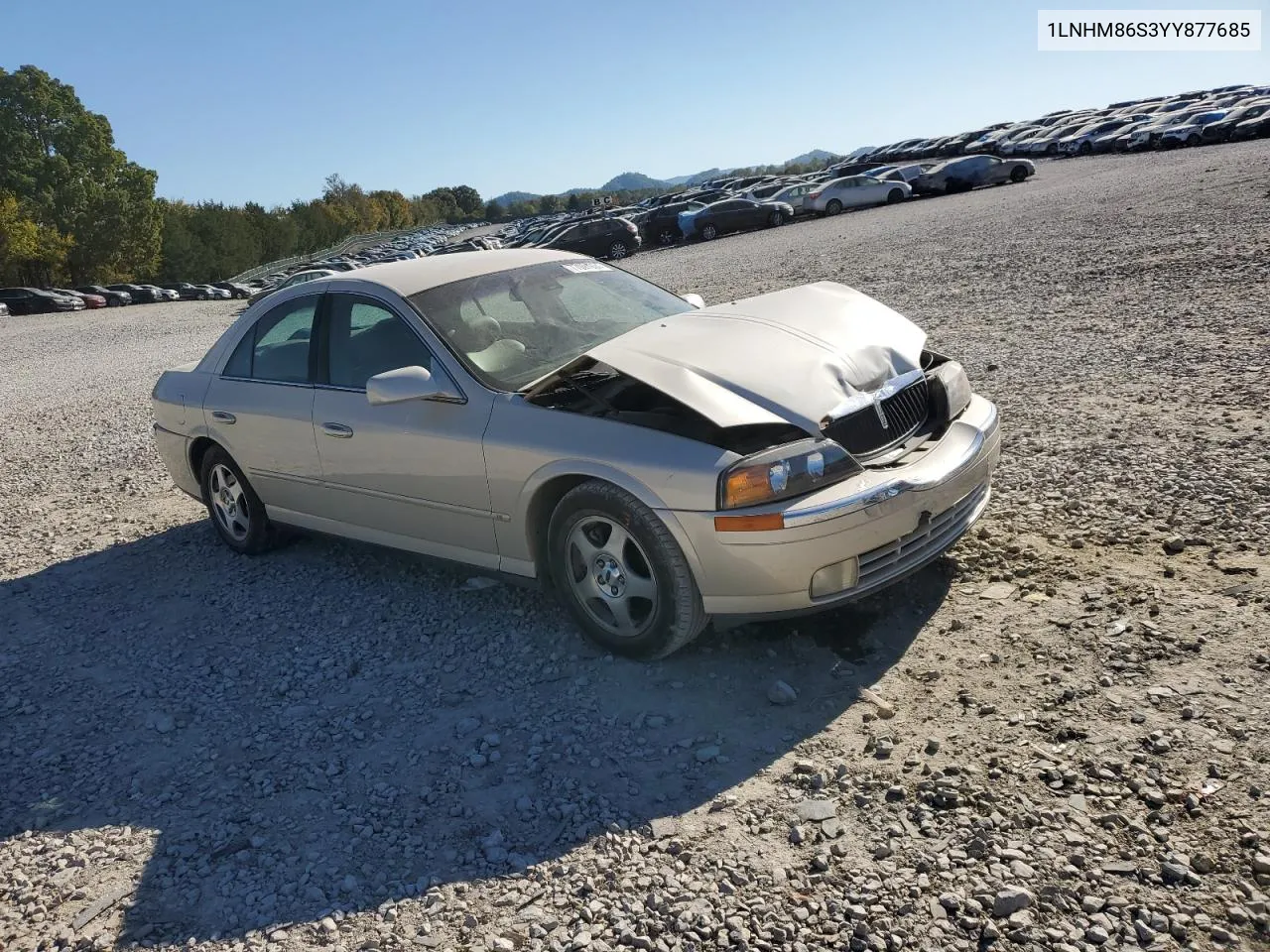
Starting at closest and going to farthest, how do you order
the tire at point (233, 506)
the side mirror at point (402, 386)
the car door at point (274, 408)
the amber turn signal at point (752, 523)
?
1. the amber turn signal at point (752, 523)
2. the side mirror at point (402, 386)
3. the car door at point (274, 408)
4. the tire at point (233, 506)

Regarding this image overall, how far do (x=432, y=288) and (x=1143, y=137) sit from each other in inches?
1696

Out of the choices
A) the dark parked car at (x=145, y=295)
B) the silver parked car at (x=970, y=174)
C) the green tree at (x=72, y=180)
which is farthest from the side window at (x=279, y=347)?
the green tree at (x=72, y=180)

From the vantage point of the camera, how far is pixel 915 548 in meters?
3.92

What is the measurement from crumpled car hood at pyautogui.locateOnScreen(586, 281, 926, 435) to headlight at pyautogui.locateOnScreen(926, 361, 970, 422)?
129 mm

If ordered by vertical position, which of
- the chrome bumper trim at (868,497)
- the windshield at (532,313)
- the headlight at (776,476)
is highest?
the windshield at (532,313)

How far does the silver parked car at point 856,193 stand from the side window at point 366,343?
3323 cm

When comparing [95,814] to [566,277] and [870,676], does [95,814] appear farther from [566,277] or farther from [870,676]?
[566,277]

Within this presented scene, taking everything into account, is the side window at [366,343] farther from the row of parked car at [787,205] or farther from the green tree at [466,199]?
the green tree at [466,199]

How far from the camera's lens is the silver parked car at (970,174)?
3450 centimetres

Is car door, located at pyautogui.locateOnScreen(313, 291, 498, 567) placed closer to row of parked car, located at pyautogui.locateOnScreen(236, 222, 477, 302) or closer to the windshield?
the windshield

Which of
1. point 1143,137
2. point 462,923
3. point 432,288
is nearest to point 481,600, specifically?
point 432,288

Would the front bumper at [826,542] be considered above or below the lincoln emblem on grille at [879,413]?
below

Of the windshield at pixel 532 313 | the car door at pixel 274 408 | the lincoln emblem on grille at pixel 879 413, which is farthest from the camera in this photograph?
the car door at pixel 274 408

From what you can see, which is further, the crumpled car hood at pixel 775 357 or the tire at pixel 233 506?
the tire at pixel 233 506
